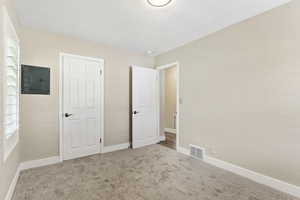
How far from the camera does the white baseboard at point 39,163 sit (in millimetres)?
2429

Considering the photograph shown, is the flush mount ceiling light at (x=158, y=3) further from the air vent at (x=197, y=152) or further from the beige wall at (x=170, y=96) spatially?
the beige wall at (x=170, y=96)

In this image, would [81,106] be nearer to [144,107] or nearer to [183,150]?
[144,107]

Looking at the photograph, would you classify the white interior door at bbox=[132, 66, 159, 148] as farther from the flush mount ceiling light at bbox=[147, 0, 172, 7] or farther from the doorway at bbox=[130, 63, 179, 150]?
the flush mount ceiling light at bbox=[147, 0, 172, 7]

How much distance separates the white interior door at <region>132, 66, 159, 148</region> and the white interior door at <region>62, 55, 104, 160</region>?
0.83 meters

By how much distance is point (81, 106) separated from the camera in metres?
3.03

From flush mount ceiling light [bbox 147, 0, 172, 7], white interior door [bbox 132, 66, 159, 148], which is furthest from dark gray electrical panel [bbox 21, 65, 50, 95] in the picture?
flush mount ceiling light [bbox 147, 0, 172, 7]

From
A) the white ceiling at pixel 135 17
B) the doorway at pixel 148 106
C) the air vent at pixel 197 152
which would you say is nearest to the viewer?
the white ceiling at pixel 135 17

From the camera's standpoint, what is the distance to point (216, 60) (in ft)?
8.66

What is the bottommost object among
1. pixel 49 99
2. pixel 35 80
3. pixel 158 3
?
pixel 49 99

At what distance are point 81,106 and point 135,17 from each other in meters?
2.06

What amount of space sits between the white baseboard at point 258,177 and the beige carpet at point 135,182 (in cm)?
8

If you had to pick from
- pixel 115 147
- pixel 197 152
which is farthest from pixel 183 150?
pixel 115 147

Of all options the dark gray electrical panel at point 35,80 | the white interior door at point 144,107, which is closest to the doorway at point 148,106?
the white interior door at point 144,107

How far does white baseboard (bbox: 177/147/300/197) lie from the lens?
5.84 feet
